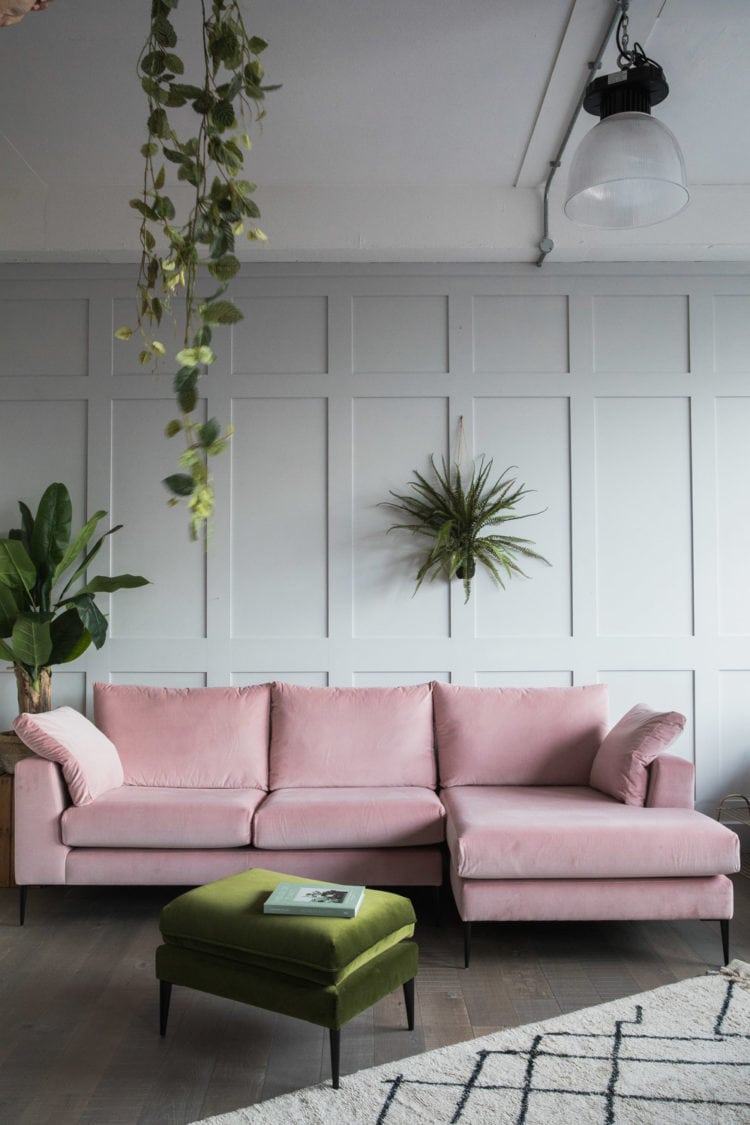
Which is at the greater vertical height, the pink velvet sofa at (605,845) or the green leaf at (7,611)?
the green leaf at (7,611)

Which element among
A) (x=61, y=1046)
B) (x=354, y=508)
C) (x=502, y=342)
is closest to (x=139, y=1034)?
(x=61, y=1046)

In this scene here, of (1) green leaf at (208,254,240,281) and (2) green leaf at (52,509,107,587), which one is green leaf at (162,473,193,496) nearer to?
(1) green leaf at (208,254,240,281)

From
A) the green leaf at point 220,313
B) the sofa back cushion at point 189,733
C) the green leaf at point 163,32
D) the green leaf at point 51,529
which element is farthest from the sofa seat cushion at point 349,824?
the green leaf at point 163,32

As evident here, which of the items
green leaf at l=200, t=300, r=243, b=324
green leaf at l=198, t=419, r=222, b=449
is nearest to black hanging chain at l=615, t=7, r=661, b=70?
green leaf at l=200, t=300, r=243, b=324

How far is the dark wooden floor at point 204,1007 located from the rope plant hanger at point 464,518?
153 centimetres

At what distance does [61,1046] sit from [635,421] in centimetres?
350

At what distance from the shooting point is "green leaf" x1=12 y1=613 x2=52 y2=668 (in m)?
3.90

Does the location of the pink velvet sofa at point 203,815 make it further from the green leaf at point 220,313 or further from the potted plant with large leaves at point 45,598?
the green leaf at point 220,313

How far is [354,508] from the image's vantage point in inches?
176

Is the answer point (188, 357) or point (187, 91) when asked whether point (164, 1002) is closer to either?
point (188, 357)

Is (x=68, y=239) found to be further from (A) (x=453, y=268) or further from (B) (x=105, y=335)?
(A) (x=453, y=268)

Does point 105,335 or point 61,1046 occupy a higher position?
point 105,335

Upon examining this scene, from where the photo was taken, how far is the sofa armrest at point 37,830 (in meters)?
3.49

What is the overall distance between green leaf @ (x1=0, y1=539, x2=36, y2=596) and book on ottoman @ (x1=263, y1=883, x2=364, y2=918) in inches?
80.2
